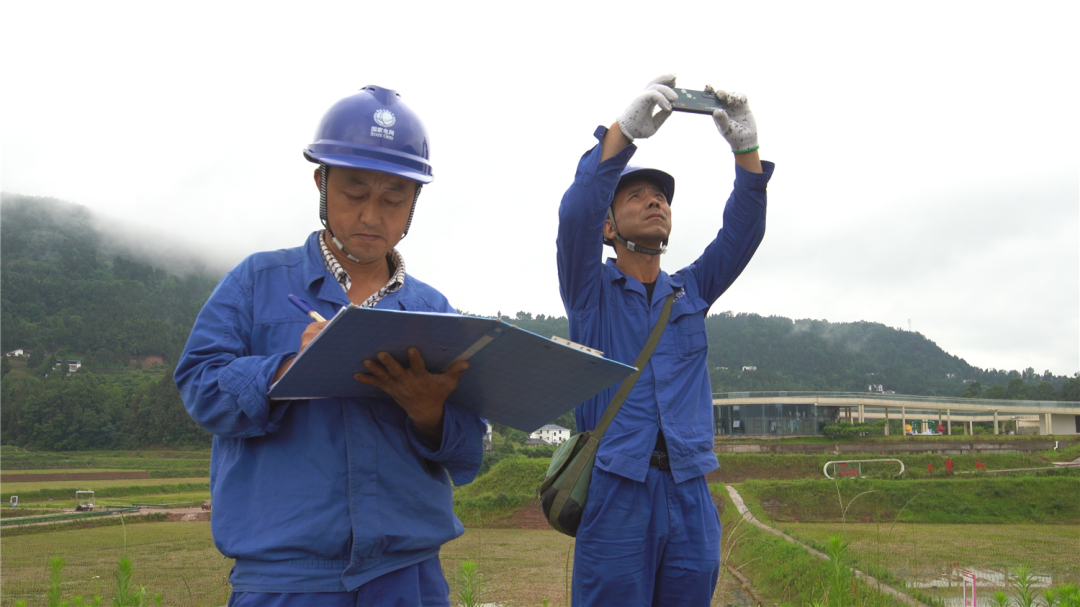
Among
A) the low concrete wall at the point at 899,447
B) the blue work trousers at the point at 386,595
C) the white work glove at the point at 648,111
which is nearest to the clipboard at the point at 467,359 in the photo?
the blue work trousers at the point at 386,595

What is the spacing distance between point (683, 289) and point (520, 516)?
2143 centimetres

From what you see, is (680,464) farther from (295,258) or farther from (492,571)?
(492,571)

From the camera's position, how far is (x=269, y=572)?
151 centimetres

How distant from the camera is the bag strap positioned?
8.75ft

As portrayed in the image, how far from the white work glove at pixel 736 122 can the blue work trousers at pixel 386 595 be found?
78.7 inches

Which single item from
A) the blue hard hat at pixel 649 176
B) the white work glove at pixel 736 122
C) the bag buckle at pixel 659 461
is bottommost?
the bag buckle at pixel 659 461

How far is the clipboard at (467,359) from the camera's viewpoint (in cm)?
138

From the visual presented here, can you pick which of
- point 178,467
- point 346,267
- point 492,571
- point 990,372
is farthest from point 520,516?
point 990,372

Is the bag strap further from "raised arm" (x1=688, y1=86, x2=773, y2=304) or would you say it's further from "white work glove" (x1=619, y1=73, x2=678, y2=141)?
"white work glove" (x1=619, y1=73, x2=678, y2=141)

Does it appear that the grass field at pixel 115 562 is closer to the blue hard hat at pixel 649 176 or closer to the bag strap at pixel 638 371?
the bag strap at pixel 638 371

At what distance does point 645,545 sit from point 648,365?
706 mm

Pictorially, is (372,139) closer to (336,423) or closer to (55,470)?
(336,423)

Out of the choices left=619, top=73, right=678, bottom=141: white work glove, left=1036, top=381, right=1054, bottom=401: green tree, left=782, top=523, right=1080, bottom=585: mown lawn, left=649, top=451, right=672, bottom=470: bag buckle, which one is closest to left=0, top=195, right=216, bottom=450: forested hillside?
left=782, top=523, right=1080, bottom=585: mown lawn

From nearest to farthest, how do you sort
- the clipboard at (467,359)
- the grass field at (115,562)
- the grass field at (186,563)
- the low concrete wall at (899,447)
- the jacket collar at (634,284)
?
1. the clipboard at (467,359)
2. the jacket collar at (634,284)
3. the grass field at (186,563)
4. the grass field at (115,562)
5. the low concrete wall at (899,447)
